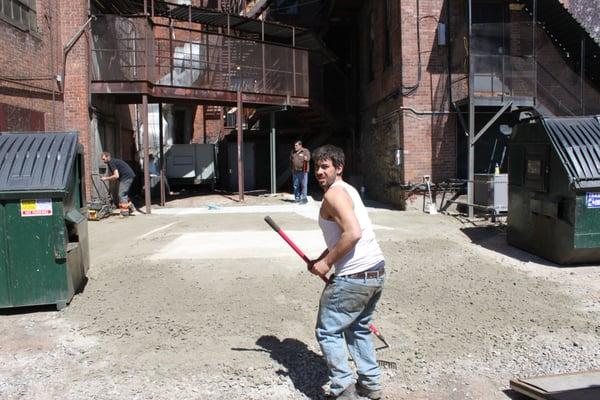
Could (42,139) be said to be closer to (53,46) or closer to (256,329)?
(256,329)

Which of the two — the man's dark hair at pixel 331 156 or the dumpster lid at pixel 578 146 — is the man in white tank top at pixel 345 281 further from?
the dumpster lid at pixel 578 146

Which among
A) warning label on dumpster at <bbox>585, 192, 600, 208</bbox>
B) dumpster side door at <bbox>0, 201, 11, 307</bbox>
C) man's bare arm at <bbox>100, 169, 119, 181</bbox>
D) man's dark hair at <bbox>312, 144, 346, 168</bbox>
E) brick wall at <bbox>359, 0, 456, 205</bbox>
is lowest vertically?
dumpster side door at <bbox>0, 201, 11, 307</bbox>

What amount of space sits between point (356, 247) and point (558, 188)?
4.84m

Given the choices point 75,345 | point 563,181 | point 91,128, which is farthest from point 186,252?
point 91,128

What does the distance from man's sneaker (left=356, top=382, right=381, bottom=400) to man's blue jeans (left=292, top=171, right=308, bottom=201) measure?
33.7 ft

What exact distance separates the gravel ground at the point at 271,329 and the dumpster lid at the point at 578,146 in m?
1.26

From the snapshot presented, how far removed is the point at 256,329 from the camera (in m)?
4.86

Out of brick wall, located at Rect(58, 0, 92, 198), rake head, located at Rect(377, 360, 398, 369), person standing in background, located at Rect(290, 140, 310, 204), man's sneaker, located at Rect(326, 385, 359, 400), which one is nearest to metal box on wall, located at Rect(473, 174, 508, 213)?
person standing in background, located at Rect(290, 140, 310, 204)

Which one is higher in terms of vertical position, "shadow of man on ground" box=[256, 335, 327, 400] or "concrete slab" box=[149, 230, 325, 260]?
"concrete slab" box=[149, 230, 325, 260]

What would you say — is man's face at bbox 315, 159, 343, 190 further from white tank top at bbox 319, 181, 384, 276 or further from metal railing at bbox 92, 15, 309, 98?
metal railing at bbox 92, 15, 309, 98

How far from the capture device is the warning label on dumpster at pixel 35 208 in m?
5.11

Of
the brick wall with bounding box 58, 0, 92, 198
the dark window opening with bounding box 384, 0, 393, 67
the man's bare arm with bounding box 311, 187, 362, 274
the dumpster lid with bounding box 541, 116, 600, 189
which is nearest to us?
the man's bare arm with bounding box 311, 187, 362, 274

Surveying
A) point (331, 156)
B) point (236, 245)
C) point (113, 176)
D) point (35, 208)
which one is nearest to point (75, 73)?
point (113, 176)

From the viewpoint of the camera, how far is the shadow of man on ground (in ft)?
12.7
